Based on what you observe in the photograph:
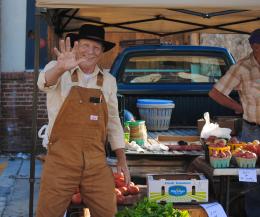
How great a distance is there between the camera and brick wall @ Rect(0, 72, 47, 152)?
35.1ft

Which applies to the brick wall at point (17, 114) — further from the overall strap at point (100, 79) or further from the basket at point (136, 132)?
the overall strap at point (100, 79)

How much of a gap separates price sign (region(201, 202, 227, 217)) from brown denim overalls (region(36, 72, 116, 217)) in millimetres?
788

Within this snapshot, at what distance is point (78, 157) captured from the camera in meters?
4.20

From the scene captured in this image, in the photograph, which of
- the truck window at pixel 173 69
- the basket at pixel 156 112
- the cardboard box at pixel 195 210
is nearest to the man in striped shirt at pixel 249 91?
the cardboard box at pixel 195 210

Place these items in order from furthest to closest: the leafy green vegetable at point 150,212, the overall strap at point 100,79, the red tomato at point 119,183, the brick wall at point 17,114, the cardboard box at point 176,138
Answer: the brick wall at point 17,114, the cardboard box at point 176,138, the red tomato at point 119,183, the overall strap at point 100,79, the leafy green vegetable at point 150,212

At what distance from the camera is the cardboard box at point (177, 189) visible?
4.75 m

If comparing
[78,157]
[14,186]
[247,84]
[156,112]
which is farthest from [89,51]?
[14,186]

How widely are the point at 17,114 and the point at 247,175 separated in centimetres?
675

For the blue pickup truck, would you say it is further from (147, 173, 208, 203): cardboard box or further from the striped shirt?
(147, 173, 208, 203): cardboard box

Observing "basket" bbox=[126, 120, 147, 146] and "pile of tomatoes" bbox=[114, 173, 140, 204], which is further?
"basket" bbox=[126, 120, 147, 146]

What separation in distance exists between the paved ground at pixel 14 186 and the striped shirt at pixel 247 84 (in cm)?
280

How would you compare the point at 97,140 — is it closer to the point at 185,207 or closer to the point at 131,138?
the point at 185,207

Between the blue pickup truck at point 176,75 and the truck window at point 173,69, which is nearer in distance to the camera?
the blue pickup truck at point 176,75

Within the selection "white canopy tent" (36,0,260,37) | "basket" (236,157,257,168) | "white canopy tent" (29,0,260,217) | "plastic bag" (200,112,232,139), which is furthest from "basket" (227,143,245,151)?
"white canopy tent" (36,0,260,37)
